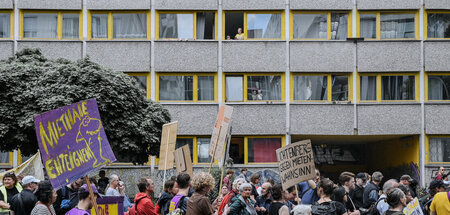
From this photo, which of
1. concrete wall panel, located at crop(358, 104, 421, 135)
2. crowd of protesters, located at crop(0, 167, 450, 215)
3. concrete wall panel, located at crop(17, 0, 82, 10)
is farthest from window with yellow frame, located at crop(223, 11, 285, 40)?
crowd of protesters, located at crop(0, 167, 450, 215)

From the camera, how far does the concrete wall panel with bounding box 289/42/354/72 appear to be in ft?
96.7

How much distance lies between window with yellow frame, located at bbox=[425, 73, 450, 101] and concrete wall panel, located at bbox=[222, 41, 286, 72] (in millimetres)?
6312

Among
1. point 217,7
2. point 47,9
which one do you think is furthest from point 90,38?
point 217,7

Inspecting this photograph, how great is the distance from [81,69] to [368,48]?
41.2 feet

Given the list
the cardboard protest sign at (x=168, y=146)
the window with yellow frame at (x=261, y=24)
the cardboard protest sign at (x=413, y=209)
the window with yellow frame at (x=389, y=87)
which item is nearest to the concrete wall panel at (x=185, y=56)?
the window with yellow frame at (x=261, y=24)

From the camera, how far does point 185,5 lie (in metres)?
29.8

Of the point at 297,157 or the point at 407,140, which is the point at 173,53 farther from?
the point at 297,157

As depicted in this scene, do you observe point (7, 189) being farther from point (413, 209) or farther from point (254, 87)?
point (254, 87)

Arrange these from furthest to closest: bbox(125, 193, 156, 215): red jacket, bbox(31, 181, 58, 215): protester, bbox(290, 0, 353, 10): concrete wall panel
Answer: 1. bbox(290, 0, 353, 10): concrete wall panel
2. bbox(125, 193, 156, 215): red jacket
3. bbox(31, 181, 58, 215): protester

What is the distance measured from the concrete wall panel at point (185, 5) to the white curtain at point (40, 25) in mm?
4502

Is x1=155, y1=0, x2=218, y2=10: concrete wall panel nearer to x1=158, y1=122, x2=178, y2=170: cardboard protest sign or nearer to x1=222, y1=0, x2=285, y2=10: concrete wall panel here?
x1=222, y1=0, x2=285, y2=10: concrete wall panel

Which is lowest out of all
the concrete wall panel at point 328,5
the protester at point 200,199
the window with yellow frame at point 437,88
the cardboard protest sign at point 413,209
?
the cardboard protest sign at point 413,209

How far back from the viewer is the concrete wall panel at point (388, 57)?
29469mm

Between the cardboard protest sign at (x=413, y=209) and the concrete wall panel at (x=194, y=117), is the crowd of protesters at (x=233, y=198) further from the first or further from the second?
Result: the concrete wall panel at (x=194, y=117)
